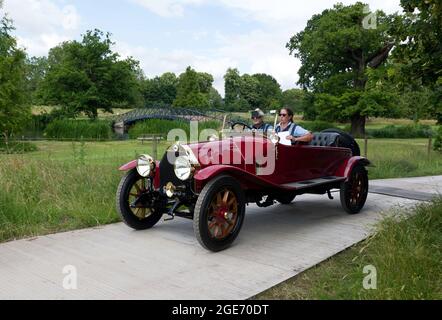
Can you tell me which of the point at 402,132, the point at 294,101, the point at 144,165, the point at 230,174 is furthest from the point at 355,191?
the point at 402,132

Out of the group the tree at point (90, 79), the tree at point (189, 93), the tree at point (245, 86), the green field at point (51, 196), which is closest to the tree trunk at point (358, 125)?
the tree at point (90, 79)

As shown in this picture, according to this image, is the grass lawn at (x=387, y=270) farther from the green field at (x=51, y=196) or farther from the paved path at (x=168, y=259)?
the green field at (x=51, y=196)

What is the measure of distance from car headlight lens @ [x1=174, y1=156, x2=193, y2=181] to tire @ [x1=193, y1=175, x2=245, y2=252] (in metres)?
0.28

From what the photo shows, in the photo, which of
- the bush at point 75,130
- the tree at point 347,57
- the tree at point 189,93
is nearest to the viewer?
the tree at point 347,57

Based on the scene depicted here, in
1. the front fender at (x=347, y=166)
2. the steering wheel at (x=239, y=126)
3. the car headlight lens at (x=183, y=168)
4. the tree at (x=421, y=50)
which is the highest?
the tree at (x=421, y=50)

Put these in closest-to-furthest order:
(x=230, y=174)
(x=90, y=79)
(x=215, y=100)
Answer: (x=230, y=174) < (x=90, y=79) < (x=215, y=100)

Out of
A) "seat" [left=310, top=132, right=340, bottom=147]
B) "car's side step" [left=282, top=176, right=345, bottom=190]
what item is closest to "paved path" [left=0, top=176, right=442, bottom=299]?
"car's side step" [left=282, top=176, right=345, bottom=190]

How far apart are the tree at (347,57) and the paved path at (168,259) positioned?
32.8 meters

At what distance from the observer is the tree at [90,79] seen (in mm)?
50219

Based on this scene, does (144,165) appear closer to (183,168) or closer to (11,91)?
(183,168)

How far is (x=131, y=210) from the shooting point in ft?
18.8

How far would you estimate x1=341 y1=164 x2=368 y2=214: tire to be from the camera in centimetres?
691

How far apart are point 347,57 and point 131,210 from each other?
37276 mm

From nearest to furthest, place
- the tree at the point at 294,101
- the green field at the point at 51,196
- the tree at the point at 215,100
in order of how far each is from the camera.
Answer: the green field at the point at 51,196, the tree at the point at 294,101, the tree at the point at 215,100
